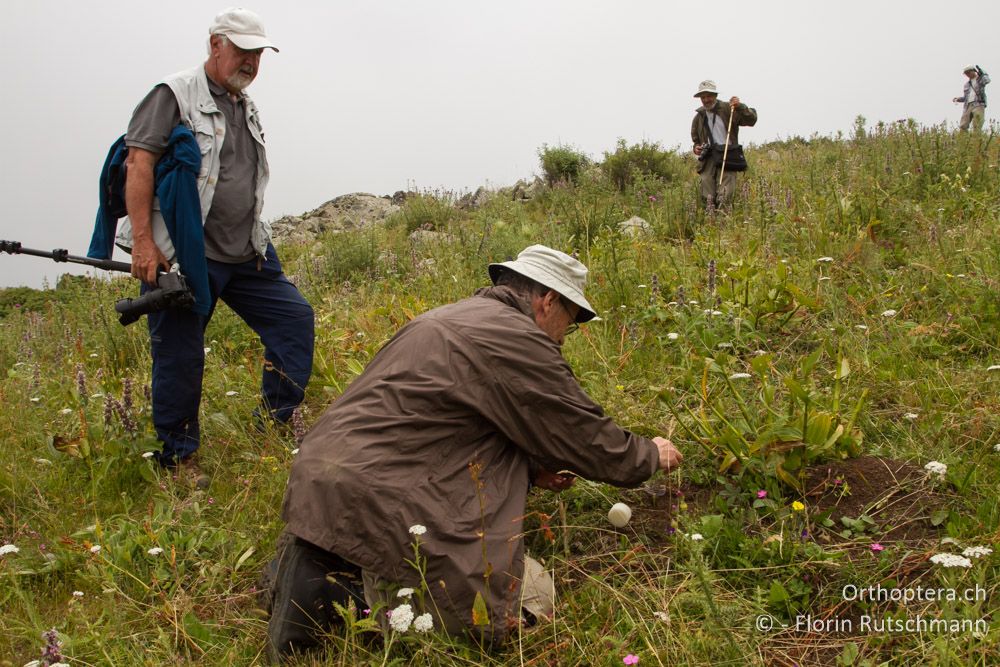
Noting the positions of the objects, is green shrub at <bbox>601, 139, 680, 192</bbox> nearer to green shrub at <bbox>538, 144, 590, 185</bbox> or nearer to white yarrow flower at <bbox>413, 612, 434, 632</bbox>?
green shrub at <bbox>538, 144, 590, 185</bbox>

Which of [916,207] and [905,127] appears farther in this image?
[905,127]

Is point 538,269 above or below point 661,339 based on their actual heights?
above

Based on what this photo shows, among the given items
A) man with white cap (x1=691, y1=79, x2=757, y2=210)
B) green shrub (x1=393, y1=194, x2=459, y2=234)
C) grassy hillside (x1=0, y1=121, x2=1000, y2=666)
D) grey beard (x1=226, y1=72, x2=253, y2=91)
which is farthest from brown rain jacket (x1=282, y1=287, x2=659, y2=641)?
green shrub (x1=393, y1=194, x2=459, y2=234)

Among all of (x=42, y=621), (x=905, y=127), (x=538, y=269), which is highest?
(x=905, y=127)

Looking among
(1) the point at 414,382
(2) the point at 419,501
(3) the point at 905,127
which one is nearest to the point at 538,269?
(1) the point at 414,382

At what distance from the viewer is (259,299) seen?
4223mm

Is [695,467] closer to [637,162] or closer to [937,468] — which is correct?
[937,468]

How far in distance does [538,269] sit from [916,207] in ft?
12.9

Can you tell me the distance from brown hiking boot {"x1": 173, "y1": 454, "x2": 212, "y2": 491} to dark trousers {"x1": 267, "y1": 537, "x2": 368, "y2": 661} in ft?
5.10

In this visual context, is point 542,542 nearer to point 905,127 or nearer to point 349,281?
point 349,281

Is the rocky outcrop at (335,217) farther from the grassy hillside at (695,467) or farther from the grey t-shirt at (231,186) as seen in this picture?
the grey t-shirt at (231,186)

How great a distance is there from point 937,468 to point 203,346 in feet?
10.7

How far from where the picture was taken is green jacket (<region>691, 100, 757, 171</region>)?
27.9 feet

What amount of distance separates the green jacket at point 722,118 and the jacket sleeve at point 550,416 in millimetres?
6375
